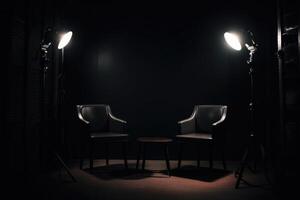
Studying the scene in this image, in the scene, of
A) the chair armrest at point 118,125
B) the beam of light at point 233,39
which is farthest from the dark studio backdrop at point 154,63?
the beam of light at point 233,39

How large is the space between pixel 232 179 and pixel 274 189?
0.66 meters

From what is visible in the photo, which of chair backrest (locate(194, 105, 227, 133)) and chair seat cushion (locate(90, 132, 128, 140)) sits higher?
chair backrest (locate(194, 105, 227, 133))

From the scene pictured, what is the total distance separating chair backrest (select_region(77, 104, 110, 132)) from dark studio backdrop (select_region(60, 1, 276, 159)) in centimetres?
45

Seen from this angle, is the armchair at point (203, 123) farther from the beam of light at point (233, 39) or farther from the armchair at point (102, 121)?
the beam of light at point (233, 39)

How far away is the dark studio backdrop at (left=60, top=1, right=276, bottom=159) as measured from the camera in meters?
5.27

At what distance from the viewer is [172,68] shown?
5.40 metres

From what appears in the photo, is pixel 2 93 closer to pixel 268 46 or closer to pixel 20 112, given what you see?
pixel 20 112

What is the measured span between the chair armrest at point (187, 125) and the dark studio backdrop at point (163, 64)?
0.50 m

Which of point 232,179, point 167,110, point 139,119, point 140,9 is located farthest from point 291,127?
point 140,9

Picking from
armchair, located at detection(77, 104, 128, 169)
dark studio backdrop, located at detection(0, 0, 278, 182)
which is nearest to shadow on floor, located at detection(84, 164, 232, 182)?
armchair, located at detection(77, 104, 128, 169)

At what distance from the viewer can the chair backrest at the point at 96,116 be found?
4.88 meters

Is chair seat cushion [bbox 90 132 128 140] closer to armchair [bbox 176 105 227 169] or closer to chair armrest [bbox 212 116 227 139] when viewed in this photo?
armchair [bbox 176 105 227 169]

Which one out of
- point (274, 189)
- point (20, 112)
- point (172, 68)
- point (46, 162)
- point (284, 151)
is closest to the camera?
point (274, 189)

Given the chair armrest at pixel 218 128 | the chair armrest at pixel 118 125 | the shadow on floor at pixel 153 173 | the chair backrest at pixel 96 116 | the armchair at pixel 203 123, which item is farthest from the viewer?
the chair backrest at pixel 96 116
